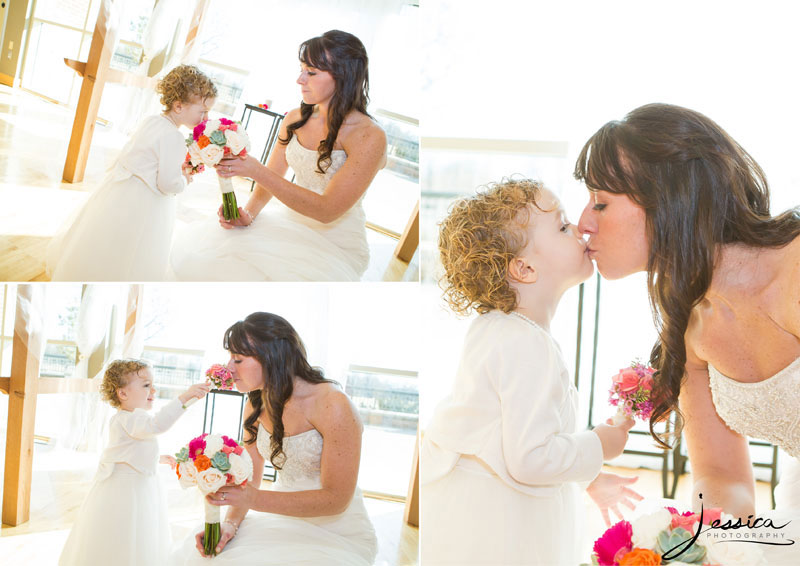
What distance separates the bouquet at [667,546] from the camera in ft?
5.16

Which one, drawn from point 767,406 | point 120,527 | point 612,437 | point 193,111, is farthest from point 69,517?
point 767,406

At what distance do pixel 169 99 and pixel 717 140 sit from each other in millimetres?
1592

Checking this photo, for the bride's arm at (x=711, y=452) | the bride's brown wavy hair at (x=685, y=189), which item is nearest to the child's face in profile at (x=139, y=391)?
the bride's brown wavy hair at (x=685, y=189)

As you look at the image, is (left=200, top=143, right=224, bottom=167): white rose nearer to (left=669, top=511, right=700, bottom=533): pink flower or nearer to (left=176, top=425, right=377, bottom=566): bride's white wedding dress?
(left=176, top=425, right=377, bottom=566): bride's white wedding dress

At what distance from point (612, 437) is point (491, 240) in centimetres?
69

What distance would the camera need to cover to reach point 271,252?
2.01m

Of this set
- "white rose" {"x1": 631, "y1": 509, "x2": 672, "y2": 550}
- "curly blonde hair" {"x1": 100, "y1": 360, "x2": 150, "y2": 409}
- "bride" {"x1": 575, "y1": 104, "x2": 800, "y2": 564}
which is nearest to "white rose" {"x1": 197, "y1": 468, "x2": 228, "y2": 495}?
"curly blonde hair" {"x1": 100, "y1": 360, "x2": 150, "y2": 409}

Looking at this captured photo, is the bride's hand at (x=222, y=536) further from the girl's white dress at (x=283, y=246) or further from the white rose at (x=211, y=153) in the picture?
the white rose at (x=211, y=153)

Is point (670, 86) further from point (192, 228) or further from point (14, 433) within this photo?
point (14, 433)

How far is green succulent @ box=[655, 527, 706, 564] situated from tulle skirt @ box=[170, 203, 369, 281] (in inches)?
43.3

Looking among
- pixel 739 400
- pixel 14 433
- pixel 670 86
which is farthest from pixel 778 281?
pixel 14 433

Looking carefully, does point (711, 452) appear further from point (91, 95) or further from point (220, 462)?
point (91, 95)

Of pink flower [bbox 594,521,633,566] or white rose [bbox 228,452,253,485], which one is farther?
white rose [bbox 228,452,253,485]

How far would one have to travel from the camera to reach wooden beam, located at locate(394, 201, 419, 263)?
1989 mm
